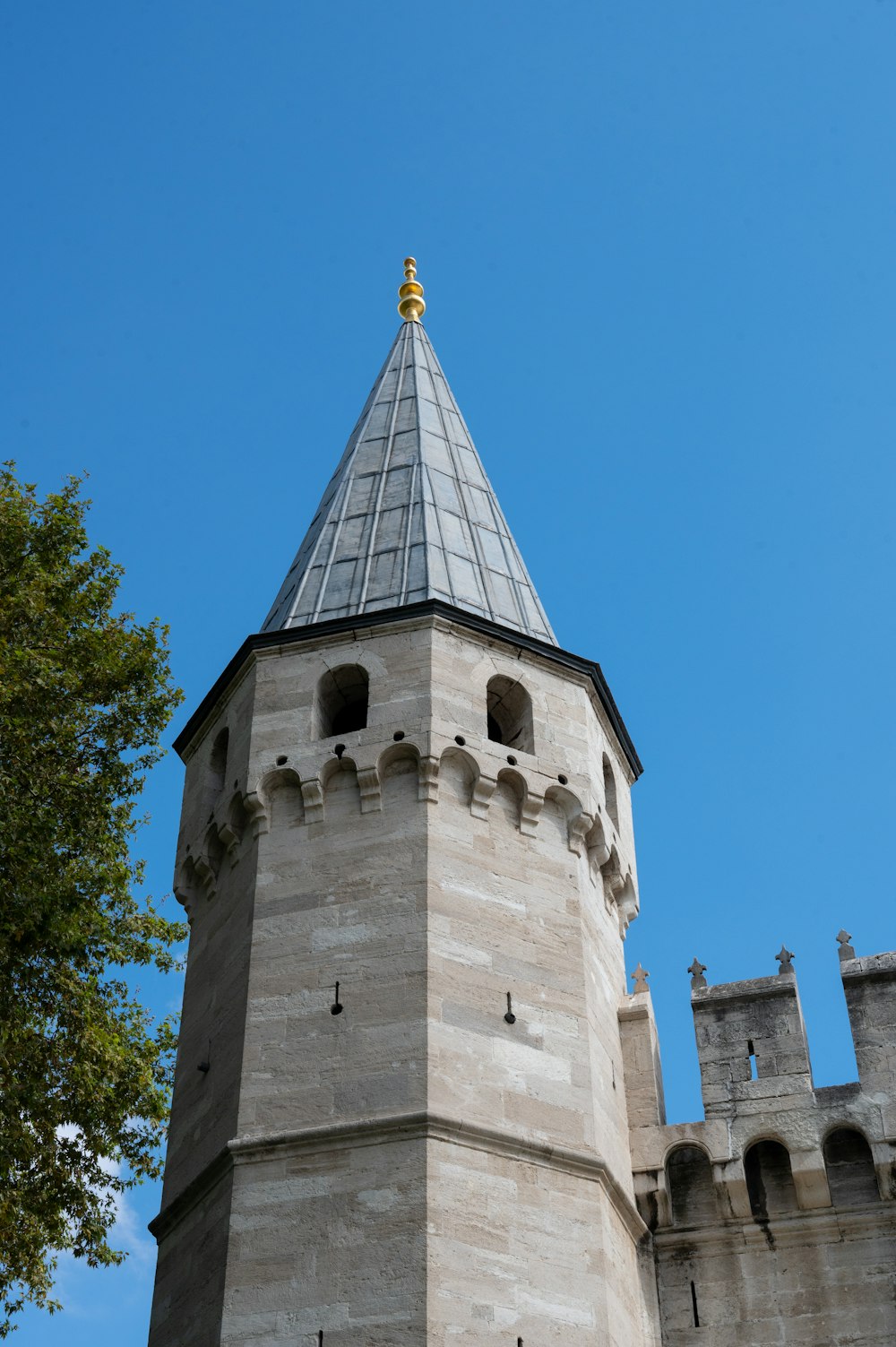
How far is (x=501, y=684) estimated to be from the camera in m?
16.8

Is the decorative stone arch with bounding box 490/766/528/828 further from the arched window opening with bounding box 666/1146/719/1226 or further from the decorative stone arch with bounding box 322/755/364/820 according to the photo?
the arched window opening with bounding box 666/1146/719/1226

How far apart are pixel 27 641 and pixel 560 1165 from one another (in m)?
7.66

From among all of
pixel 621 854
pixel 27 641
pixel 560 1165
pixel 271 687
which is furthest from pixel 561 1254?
pixel 27 641

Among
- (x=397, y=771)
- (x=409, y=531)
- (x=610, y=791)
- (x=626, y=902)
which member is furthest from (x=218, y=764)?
(x=626, y=902)

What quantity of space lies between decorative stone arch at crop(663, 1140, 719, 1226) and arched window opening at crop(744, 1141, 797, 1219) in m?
0.34

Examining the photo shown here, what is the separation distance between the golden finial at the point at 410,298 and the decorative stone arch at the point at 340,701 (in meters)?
9.21

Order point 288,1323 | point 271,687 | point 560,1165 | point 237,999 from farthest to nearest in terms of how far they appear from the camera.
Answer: point 271,687
point 237,999
point 560,1165
point 288,1323

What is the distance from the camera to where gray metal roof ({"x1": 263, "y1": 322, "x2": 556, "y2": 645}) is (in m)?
18.0

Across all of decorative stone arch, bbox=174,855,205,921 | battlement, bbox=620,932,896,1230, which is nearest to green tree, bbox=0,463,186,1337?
decorative stone arch, bbox=174,855,205,921

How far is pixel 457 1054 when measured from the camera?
13750 mm

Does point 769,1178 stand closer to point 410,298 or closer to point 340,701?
point 340,701

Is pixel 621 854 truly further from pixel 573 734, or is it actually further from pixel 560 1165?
pixel 560 1165

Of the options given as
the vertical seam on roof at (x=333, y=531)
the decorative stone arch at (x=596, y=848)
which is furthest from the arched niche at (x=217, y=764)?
the decorative stone arch at (x=596, y=848)

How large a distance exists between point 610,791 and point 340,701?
2948mm
